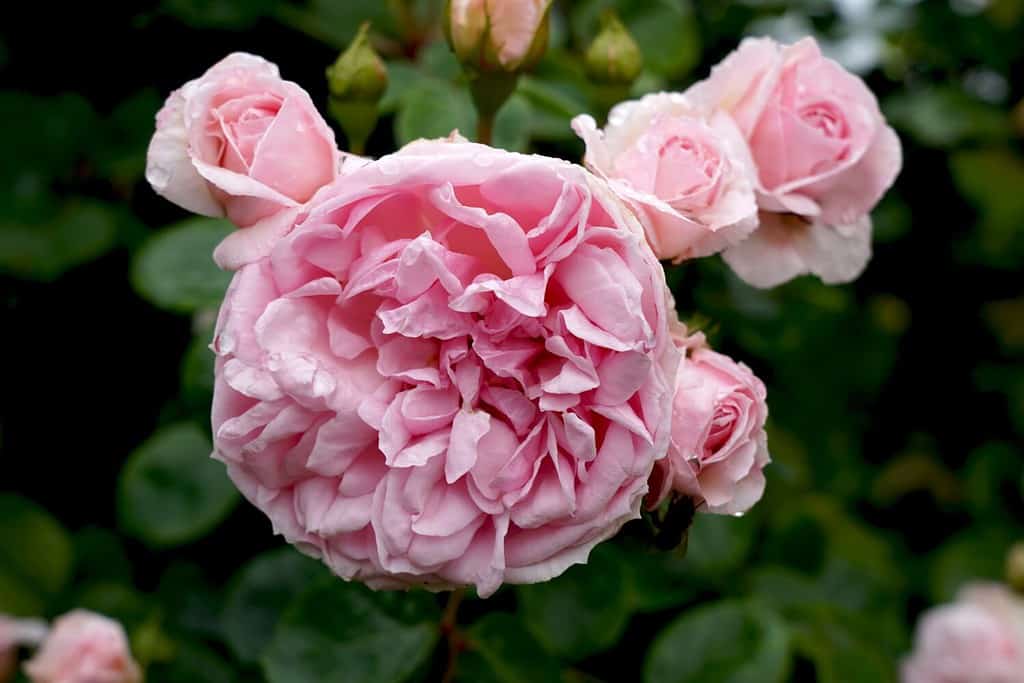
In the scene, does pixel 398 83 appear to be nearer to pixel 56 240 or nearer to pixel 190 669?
pixel 56 240

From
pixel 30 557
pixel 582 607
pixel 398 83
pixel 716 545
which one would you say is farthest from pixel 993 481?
pixel 30 557

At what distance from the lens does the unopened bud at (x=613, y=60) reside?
0.94 meters

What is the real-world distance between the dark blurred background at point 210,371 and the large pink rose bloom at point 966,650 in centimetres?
4

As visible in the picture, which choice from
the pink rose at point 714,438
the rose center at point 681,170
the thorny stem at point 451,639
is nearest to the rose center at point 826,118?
the rose center at point 681,170

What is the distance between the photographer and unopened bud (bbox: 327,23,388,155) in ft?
2.86

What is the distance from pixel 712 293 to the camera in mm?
1247

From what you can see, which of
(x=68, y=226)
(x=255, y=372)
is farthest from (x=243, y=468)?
(x=68, y=226)

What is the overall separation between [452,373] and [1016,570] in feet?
3.77

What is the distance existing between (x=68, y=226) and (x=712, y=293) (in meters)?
0.72

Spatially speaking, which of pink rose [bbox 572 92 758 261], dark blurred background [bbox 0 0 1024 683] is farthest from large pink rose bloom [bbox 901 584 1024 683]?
pink rose [bbox 572 92 758 261]

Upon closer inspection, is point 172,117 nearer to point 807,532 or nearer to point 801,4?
point 807,532

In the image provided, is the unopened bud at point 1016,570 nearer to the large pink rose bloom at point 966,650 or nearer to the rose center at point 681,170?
the large pink rose bloom at point 966,650

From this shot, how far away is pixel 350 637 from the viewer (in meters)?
0.92

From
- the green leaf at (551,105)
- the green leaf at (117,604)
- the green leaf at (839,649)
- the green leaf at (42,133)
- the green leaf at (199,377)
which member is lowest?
the green leaf at (839,649)
